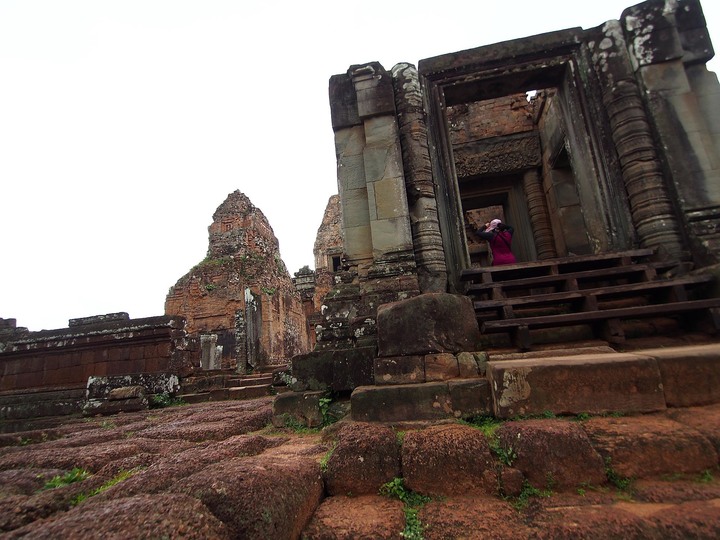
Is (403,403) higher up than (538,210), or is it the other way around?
(538,210)

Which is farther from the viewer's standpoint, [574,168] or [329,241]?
[329,241]

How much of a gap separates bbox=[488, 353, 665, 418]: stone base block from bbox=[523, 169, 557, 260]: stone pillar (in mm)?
6327

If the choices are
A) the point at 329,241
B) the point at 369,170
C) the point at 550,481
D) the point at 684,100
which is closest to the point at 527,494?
the point at 550,481

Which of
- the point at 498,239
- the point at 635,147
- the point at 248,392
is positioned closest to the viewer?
the point at 635,147

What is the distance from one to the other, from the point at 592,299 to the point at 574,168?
2621 mm

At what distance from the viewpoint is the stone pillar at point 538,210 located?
8.35m

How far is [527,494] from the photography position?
6.40 feet

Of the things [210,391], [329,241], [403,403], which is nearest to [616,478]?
[403,403]

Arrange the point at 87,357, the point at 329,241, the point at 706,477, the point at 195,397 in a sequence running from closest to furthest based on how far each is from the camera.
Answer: the point at 706,477 < the point at 195,397 < the point at 87,357 < the point at 329,241

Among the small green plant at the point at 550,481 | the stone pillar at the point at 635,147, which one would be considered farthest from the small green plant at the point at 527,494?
the stone pillar at the point at 635,147

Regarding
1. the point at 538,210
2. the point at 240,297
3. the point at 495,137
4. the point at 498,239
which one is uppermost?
the point at 495,137

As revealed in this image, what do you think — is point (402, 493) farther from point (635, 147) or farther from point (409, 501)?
point (635, 147)

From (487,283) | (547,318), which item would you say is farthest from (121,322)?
(547,318)

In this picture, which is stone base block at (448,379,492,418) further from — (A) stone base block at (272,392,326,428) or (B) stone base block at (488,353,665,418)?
(A) stone base block at (272,392,326,428)
